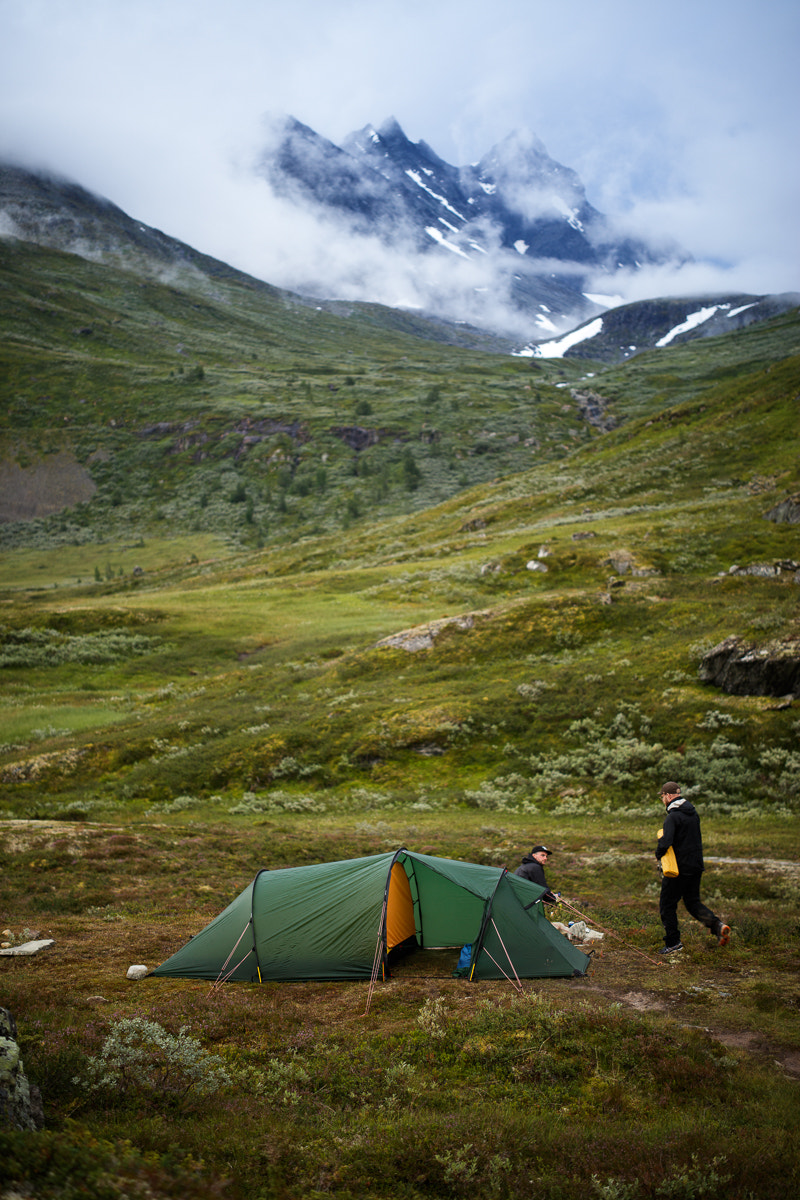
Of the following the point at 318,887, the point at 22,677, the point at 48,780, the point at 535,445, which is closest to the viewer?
the point at 318,887

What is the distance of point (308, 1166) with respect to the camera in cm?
706

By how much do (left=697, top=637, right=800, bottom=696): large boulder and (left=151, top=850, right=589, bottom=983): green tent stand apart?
66.8 ft

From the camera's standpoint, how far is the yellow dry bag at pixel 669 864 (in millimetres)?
12719

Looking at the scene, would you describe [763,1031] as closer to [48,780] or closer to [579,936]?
[579,936]

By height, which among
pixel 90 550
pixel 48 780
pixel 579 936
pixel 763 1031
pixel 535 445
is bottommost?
pixel 48 780

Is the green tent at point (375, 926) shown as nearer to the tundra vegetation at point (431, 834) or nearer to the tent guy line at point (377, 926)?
the tent guy line at point (377, 926)

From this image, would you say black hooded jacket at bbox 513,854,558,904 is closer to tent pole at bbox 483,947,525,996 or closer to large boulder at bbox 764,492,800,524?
tent pole at bbox 483,947,525,996

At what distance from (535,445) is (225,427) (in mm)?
87003

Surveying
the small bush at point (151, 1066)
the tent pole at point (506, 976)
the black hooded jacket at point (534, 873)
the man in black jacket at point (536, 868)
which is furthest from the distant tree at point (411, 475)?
the small bush at point (151, 1066)

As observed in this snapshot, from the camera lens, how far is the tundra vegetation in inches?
290

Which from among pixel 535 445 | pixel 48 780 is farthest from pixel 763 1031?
pixel 535 445

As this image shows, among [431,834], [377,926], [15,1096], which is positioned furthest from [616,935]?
[15,1096]

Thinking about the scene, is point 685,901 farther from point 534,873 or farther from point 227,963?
point 227,963

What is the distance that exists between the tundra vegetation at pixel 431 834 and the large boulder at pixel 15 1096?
0.38m
